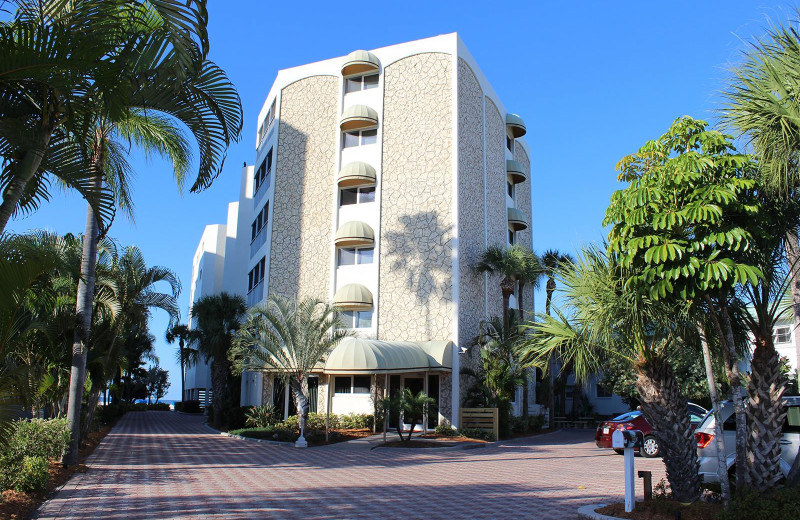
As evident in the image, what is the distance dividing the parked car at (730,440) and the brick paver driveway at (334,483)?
1671mm

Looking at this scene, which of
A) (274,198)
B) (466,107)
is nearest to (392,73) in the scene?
(466,107)

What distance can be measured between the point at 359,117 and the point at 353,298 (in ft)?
28.5

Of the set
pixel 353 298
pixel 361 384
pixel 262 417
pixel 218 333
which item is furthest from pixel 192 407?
pixel 353 298

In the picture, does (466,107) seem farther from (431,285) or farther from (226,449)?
(226,449)

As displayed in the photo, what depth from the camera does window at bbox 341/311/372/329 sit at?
28219 mm

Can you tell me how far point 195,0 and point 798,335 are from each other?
41.4 feet

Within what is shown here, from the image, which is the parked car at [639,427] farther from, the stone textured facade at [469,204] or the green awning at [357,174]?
the green awning at [357,174]

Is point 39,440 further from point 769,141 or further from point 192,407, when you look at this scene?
point 192,407

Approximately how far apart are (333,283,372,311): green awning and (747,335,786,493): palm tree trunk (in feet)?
67.5

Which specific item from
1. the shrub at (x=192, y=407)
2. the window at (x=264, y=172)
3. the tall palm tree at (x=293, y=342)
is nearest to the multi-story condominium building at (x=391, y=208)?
the window at (x=264, y=172)

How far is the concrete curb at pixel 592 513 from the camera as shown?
841 cm

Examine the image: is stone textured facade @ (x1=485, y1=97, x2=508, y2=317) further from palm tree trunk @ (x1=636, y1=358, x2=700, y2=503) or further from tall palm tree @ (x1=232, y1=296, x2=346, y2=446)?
palm tree trunk @ (x1=636, y1=358, x2=700, y2=503)

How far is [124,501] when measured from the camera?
10.2m

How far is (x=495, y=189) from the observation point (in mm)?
32438
